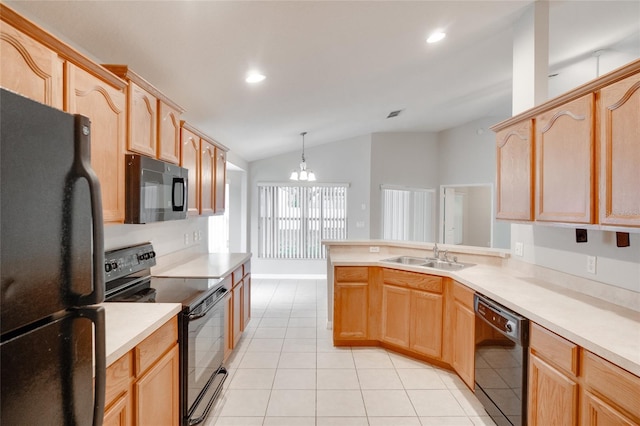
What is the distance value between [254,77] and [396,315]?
97.3 inches

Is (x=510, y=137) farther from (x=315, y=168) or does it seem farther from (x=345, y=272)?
(x=315, y=168)

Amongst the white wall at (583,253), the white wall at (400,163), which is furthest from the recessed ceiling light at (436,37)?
the white wall at (400,163)

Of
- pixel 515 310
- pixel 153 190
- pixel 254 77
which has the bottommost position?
pixel 515 310

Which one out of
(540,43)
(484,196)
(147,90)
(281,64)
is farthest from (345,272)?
(484,196)

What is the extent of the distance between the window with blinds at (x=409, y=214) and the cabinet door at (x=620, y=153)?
452cm

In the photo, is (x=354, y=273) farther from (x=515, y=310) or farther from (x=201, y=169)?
(x=201, y=169)

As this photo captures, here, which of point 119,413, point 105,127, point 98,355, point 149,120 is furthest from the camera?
point 149,120

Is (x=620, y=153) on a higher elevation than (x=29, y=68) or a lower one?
lower

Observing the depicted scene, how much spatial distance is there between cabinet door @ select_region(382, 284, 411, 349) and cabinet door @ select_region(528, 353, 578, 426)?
1243mm

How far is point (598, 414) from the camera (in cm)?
124

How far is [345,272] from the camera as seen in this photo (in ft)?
9.96

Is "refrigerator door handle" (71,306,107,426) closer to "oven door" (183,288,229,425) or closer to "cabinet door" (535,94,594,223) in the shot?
"oven door" (183,288,229,425)

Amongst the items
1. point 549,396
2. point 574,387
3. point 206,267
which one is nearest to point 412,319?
point 549,396

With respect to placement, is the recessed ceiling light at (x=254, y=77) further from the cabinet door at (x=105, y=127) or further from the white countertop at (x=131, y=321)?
the white countertop at (x=131, y=321)
